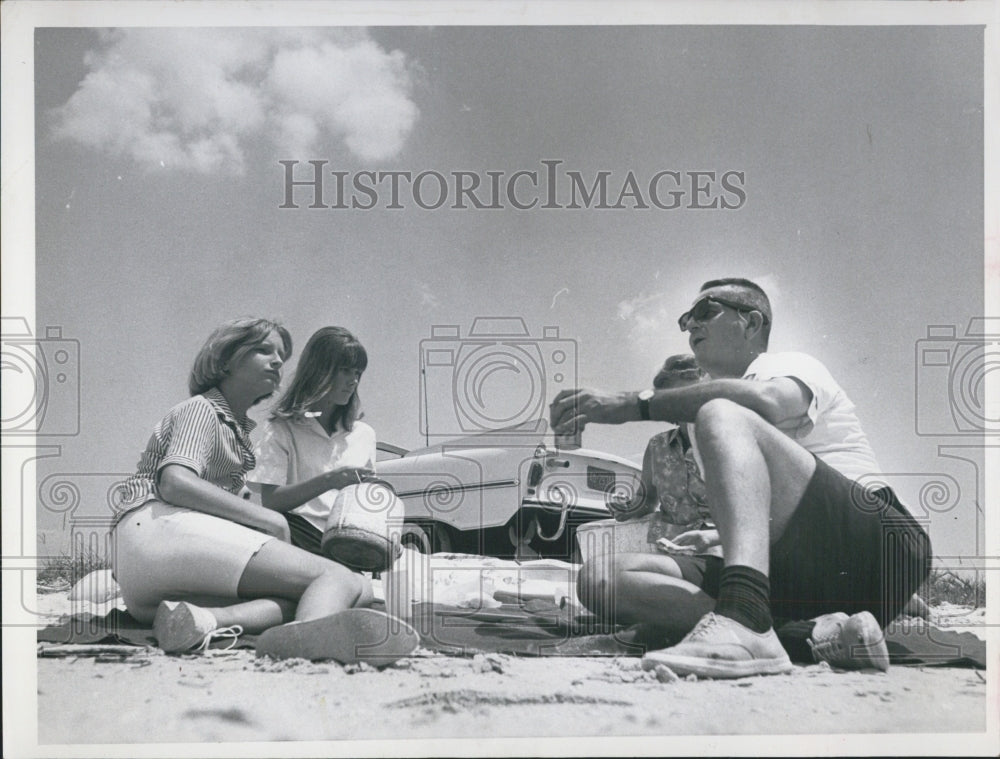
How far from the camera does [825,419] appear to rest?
15.0 feet

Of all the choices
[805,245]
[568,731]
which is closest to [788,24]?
[805,245]

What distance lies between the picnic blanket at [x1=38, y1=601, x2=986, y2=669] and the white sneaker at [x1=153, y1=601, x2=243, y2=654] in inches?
3.4

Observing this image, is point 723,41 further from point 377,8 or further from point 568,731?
point 568,731

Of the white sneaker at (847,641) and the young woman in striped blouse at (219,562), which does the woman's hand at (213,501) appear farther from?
the white sneaker at (847,641)

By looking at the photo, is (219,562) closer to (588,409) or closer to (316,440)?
(316,440)

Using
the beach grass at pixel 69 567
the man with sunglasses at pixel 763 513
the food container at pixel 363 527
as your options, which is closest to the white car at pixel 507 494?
the food container at pixel 363 527

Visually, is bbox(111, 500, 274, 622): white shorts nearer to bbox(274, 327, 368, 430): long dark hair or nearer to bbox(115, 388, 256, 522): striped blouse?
bbox(115, 388, 256, 522): striped blouse

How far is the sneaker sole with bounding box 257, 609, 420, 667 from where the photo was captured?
14.2 ft

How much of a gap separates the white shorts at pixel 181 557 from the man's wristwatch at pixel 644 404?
1468 millimetres

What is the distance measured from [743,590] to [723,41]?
6.90ft

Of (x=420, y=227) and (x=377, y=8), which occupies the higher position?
(x=377, y=8)

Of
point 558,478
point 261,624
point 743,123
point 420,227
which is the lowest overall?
point 261,624

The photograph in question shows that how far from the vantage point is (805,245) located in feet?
15.2

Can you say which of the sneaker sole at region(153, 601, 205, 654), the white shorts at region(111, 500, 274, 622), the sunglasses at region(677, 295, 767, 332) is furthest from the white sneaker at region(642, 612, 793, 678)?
the sneaker sole at region(153, 601, 205, 654)
